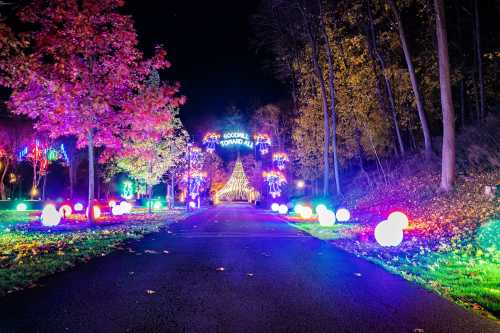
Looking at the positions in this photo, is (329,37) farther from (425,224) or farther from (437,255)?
(437,255)

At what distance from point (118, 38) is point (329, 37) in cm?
1786

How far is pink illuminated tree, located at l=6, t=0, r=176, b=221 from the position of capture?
1488cm

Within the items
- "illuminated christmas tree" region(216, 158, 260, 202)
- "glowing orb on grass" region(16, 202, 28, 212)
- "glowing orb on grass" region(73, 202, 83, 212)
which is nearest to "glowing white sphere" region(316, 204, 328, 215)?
"glowing orb on grass" region(73, 202, 83, 212)

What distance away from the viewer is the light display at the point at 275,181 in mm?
51344

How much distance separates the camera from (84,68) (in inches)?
623

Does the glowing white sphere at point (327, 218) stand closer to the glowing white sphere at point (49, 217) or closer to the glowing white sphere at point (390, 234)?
the glowing white sphere at point (390, 234)

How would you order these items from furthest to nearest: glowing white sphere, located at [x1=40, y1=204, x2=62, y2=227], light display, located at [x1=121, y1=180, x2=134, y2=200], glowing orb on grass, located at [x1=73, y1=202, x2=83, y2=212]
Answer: light display, located at [x1=121, y1=180, x2=134, y2=200]
glowing orb on grass, located at [x1=73, y1=202, x2=83, y2=212]
glowing white sphere, located at [x1=40, y1=204, x2=62, y2=227]

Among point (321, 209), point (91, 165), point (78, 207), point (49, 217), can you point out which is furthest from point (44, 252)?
point (78, 207)

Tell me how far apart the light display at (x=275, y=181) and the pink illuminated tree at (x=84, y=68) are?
34.8 m

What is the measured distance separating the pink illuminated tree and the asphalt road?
8609 millimetres

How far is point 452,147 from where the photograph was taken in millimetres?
15375

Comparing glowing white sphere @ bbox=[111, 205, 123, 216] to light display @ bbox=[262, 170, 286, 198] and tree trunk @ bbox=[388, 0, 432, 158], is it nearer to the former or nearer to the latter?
tree trunk @ bbox=[388, 0, 432, 158]

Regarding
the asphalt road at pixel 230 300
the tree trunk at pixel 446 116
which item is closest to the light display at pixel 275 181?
the tree trunk at pixel 446 116

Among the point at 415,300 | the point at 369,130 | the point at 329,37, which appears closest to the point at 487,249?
the point at 415,300
